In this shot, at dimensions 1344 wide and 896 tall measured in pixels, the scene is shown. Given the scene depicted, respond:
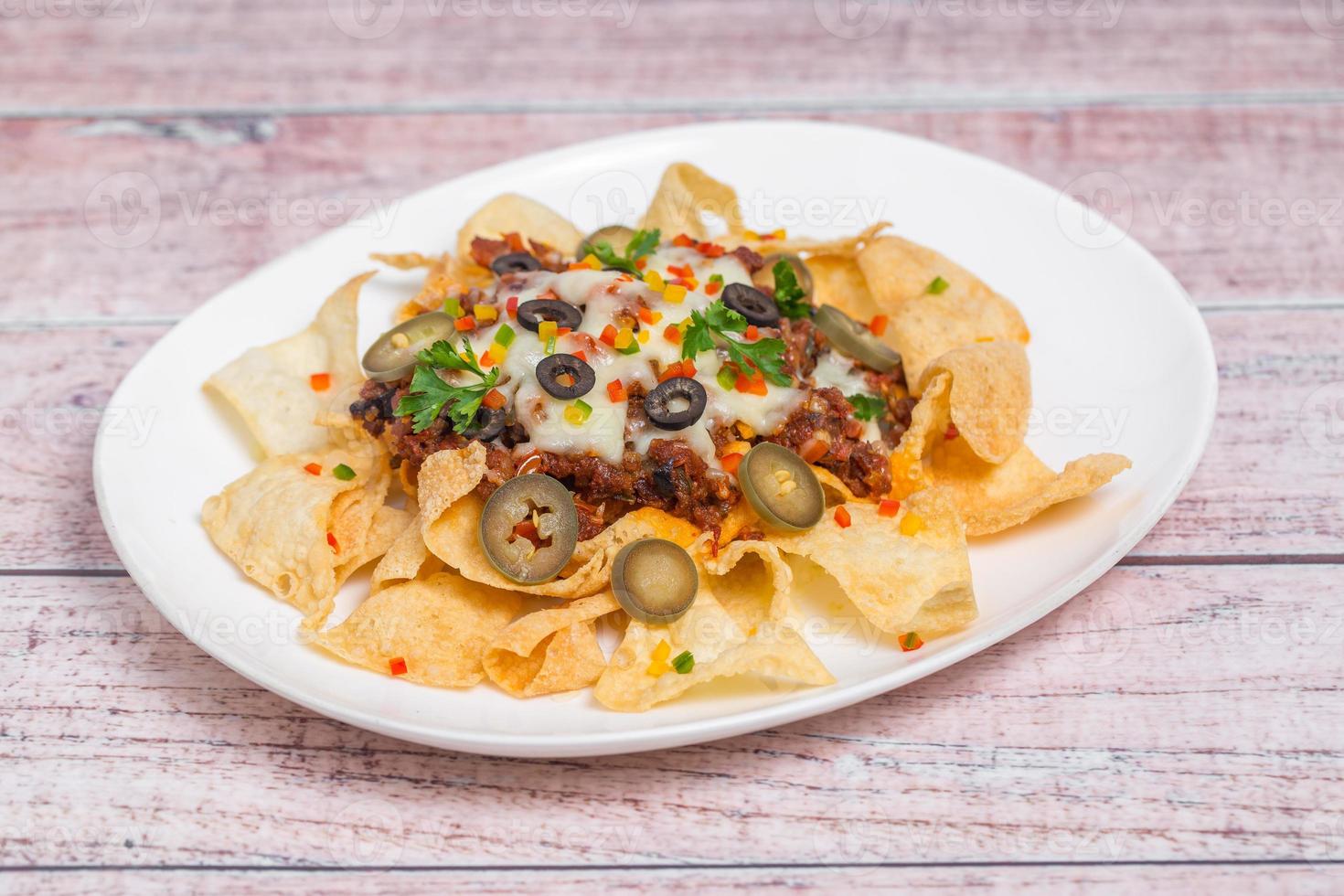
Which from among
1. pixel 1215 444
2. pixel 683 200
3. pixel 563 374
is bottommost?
pixel 1215 444

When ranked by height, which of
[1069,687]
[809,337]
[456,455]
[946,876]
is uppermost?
[809,337]

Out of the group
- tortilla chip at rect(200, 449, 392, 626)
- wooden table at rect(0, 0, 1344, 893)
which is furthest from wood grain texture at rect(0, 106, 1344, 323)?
tortilla chip at rect(200, 449, 392, 626)

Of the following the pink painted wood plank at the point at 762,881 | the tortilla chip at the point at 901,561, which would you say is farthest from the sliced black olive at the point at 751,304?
the pink painted wood plank at the point at 762,881

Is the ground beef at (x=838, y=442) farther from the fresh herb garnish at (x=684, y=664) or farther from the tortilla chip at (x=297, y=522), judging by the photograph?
the tortilla chip at (x=297, y=522)

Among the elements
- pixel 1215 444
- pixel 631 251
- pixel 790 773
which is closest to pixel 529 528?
pixel 790 773

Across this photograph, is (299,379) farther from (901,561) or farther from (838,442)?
(901,561)

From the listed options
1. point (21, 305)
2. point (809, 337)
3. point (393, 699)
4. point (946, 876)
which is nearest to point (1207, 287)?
point (809, 337)

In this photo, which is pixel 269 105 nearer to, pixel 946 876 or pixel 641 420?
pixel 641 420
